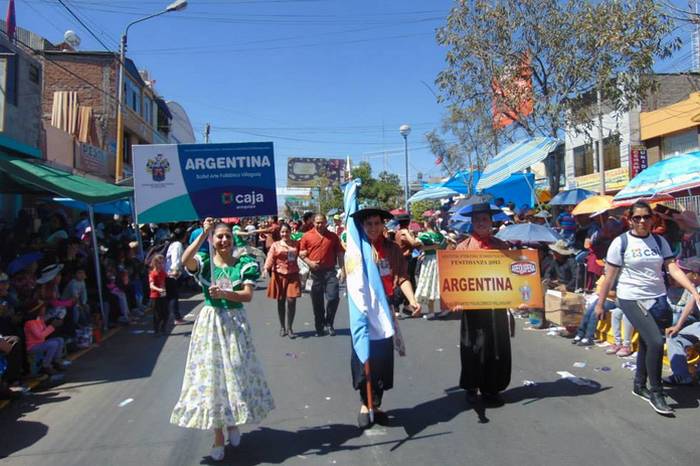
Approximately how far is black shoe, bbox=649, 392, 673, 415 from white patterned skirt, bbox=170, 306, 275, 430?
3326 millimetres

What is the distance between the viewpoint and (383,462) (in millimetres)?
3988

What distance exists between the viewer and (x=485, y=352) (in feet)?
17.0

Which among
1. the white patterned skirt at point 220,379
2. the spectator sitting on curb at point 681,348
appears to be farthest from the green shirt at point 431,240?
the white patterned skirt at point 220,379

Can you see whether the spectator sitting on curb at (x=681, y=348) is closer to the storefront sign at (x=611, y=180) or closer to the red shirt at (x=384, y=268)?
the red shirt at (x=384, y=268)

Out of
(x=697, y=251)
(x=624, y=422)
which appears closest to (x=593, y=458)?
(x=624, y=422)

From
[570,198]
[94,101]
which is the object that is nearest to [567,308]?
[570,198]

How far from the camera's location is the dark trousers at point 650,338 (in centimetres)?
482

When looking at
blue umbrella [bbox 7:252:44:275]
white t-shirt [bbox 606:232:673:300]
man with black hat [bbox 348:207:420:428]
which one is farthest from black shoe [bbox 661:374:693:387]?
blue umbrella [bbox 7:252:44:275]

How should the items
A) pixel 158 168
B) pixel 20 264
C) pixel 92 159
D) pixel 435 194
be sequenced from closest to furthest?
pixel 158 168
pixel 20 264
pixel 435 194
pixel 92 159

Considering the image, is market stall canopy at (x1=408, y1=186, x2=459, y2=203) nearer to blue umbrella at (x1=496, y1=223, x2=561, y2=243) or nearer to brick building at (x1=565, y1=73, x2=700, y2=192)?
brick building at (x1=565, y1=73, x2=700, y2=192)

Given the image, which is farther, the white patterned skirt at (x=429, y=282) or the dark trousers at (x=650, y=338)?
the white patterned skirt at (x=429, y=282)

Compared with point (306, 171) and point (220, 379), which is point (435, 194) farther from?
point (306, 171)

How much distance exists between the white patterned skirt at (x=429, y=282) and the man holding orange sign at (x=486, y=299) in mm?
4916

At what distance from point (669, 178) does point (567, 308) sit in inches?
92.6
